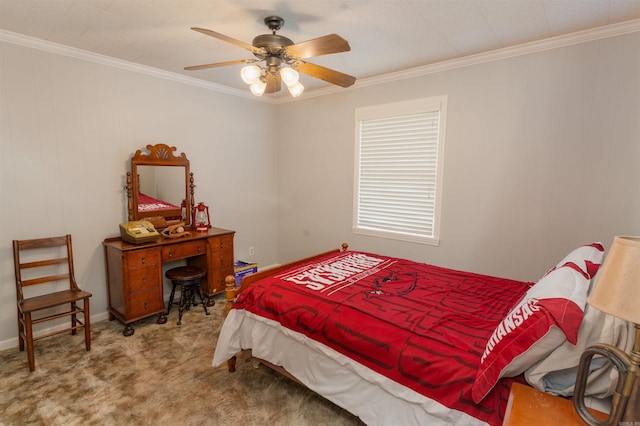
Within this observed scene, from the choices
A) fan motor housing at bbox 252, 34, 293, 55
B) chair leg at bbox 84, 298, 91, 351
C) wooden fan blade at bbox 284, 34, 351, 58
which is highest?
fan motor housing at bbox 252, 34, 293, 55

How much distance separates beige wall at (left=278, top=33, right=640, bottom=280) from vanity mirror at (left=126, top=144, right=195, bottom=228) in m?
2.22

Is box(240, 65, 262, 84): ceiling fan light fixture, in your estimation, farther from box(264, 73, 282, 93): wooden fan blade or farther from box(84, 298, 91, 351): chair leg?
box(84, 298, 91, 351): chair leg

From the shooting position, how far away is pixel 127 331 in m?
2.87

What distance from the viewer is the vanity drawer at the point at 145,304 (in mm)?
2883

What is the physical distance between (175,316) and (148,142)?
188cm

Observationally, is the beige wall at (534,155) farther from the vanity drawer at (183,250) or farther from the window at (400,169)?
the vanity drawer at (183,250)

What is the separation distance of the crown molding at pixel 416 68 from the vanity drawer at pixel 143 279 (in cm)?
202

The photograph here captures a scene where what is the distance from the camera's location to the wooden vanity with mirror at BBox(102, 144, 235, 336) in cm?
289

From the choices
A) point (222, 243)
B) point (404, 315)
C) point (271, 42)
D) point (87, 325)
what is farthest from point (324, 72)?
point (87, 325)

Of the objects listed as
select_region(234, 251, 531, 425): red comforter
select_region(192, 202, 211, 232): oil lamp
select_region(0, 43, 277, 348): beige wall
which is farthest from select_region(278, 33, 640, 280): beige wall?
select_region(192, 202, 211, 232): oil lamp

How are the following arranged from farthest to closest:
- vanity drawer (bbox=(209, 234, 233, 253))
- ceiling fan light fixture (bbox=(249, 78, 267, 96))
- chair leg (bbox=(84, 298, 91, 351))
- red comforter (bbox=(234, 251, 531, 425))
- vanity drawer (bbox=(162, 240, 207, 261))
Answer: vanity drawer (bbox=(209, 234, 233, 253)) → vanity drawer (bbox=(162, 240, 207, 261)) → chair leg (bbox=(84, 298, 91, 351)) → ceiling fan light fixture (bbox=(249, 78, 267, 96)) → red comforter (bbox=(234, 251, 531, 425))

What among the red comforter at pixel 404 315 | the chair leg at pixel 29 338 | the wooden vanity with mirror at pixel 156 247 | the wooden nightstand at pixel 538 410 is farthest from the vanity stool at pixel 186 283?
the wooden nightstand at pixel 538 410

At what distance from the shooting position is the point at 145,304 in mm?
2977

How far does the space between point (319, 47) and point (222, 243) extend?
2434 mm
